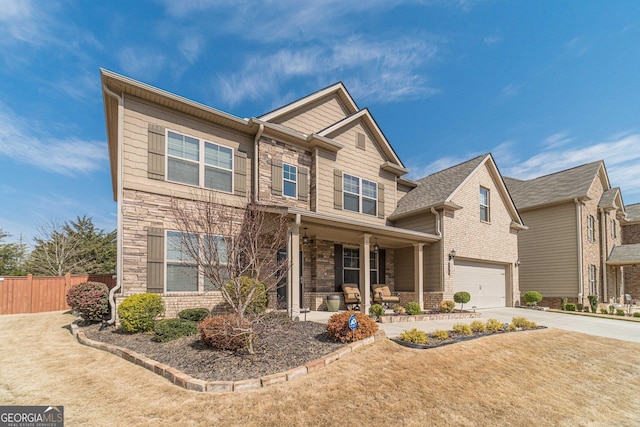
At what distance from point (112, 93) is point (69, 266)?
20.4m

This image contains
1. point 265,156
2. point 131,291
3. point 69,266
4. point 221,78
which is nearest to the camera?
point 131,291

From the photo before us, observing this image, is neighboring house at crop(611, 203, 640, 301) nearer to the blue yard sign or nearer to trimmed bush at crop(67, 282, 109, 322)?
the blue yard sign

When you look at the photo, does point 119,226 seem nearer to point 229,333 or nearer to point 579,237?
point 229,333

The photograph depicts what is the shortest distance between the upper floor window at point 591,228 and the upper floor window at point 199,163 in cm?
2049

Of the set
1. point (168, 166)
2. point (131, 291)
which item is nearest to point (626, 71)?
point (168, 166)

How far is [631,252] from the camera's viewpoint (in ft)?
66.7

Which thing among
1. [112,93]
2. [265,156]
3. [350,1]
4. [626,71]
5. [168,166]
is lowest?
[168,166]

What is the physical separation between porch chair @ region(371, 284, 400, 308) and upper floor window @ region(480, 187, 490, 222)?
605 cm

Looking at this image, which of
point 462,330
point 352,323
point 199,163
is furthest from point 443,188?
point 199,163

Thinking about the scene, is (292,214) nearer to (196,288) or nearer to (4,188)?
(196,288)

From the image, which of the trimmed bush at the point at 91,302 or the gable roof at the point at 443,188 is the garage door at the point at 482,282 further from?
the trimmed bush at the point at 91,302

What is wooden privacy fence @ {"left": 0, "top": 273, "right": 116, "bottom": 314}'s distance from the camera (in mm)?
13461

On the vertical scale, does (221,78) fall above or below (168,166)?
above

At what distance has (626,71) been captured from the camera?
422 inches
